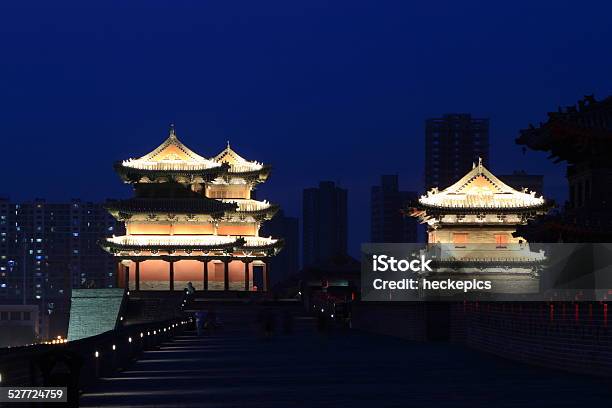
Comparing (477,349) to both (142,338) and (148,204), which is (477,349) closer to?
(142,338)

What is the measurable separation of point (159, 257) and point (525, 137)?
54.5 m

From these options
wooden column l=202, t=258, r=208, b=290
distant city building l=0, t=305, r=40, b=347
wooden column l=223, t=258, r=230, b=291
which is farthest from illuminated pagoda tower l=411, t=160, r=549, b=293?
distant city building l=0, t=305, r=40, b=347

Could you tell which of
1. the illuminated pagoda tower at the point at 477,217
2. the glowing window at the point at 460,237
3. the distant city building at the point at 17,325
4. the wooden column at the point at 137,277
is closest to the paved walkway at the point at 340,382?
the illuminated pagoda tower at the point at 477,217

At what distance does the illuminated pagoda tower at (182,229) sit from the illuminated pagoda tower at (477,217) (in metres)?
20.3

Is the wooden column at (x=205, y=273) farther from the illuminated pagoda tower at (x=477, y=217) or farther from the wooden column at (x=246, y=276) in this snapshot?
the illuminated pagoda tower at (x=477, y=217)

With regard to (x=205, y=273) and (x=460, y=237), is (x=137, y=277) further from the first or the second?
(x=460, y=237)

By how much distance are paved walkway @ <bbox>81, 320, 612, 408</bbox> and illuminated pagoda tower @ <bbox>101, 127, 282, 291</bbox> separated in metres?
59.9

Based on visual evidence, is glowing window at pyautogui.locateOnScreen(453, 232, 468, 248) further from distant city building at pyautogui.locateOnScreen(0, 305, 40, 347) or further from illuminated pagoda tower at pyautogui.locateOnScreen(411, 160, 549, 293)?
distant city building at pyautogui.locateOnScreen(0, 305, 40, 347)

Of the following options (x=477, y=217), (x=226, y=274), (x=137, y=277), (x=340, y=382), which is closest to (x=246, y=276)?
(x=226, y=274)

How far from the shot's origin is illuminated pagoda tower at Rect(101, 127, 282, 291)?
98.0m

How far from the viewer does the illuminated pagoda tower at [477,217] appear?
261ft

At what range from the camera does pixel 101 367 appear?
86.8 ft

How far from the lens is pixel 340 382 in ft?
79.6

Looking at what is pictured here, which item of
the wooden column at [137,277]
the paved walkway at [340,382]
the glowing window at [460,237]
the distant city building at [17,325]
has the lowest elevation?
the distant city building at [17,325]
